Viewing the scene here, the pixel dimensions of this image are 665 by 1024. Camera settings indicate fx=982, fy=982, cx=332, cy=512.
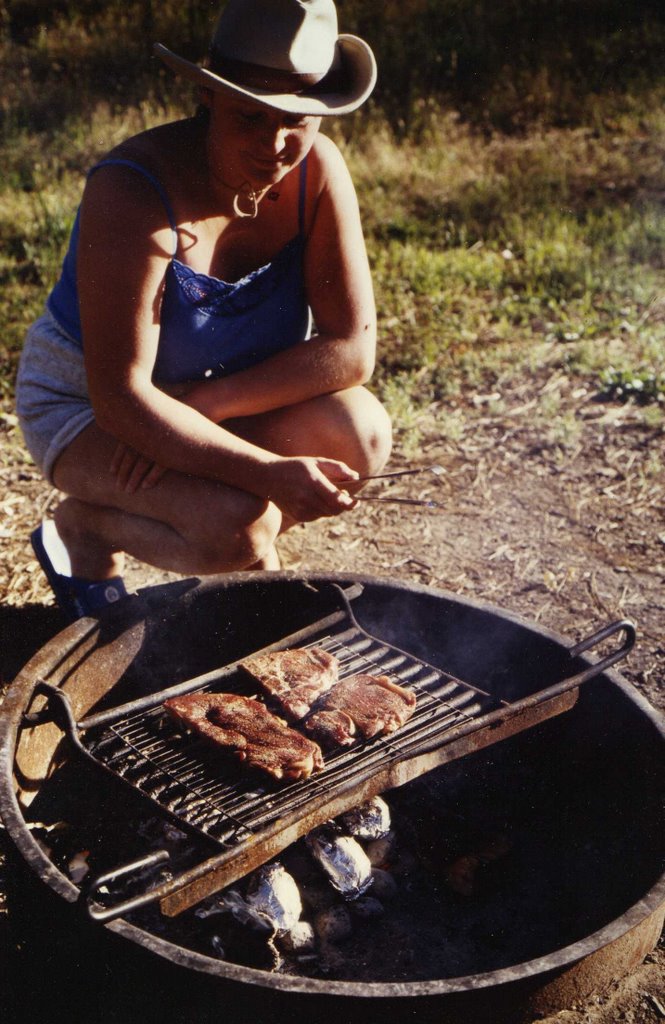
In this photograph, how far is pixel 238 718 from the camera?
249cm

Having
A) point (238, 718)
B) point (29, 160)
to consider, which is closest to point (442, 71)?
point (29, 160)

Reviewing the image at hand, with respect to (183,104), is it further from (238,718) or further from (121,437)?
(238,718)

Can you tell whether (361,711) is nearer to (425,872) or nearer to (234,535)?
(425,872)

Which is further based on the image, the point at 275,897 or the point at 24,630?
the point at 24,630

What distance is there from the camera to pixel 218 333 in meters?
3.03

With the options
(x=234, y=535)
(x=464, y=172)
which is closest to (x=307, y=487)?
(x=234, y=535)

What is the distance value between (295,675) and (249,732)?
252 millimetres

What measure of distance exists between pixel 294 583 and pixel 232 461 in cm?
40

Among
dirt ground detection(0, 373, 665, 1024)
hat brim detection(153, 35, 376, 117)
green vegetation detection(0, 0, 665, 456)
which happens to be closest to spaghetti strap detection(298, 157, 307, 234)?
hat brim detection(153, 35, 376, 117)

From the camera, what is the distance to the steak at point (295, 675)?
2562 millimetres

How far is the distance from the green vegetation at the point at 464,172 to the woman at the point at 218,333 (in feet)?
6.28

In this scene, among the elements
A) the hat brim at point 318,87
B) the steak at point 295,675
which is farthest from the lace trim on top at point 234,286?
the steak at point 295,675

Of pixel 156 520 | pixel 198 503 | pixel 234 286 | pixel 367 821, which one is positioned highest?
pixel 234 286

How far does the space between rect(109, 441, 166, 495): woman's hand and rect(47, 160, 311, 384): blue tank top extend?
292mm
